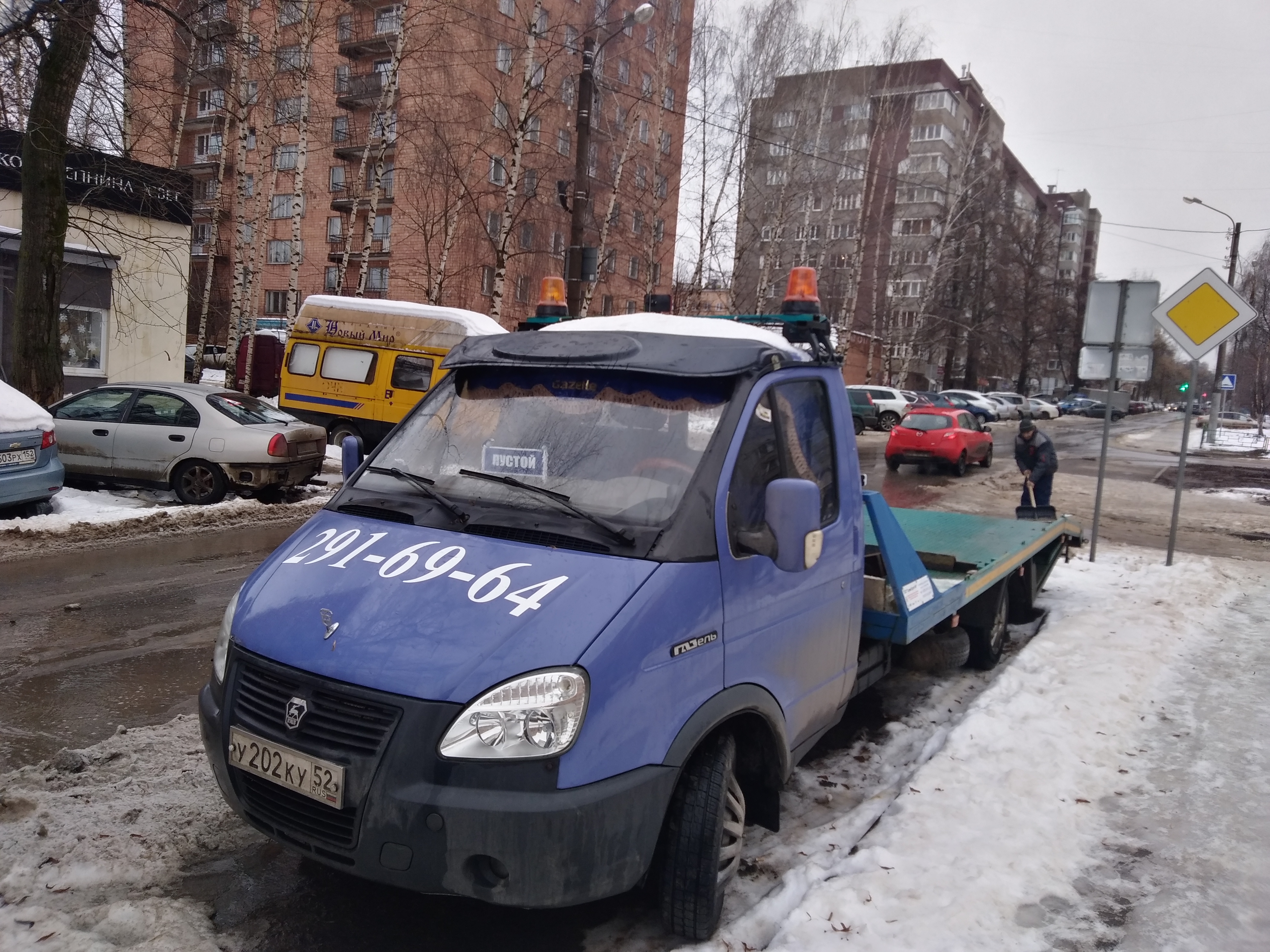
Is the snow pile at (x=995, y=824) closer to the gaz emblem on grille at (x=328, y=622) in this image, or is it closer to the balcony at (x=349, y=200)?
the gaz emblem on grille at (x=328, y=622)

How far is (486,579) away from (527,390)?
1061 millimetres

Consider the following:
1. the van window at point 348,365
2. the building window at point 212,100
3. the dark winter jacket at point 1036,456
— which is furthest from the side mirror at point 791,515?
the van window at point 348,365

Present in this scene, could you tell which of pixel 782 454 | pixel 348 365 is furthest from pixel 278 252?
pixel 782 454

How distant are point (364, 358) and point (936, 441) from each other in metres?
12.9

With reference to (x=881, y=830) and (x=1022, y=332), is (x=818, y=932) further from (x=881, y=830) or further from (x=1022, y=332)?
(x=1022, y=332)

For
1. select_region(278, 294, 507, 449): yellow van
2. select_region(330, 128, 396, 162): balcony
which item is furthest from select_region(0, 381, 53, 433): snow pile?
select_region(330, 128, 396, 162): balcony

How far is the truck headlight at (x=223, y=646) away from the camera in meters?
3.04

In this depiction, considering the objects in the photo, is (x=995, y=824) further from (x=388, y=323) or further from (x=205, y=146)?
(x=205, y=146)

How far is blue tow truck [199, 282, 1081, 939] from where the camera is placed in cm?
253

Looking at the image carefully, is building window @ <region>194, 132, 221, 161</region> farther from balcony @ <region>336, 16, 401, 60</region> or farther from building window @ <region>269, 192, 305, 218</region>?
balcony @ <region>336, 16, 401, 60</region>

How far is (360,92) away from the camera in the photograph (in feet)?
118

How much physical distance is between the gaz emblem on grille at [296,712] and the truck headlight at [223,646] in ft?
1.38

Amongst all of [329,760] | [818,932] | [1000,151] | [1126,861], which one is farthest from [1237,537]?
[1000,151]

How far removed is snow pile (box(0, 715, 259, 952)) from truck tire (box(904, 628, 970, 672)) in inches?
158
